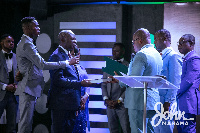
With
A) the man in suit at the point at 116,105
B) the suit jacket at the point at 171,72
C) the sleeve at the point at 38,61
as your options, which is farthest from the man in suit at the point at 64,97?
the suit jacket at the point at 171,72

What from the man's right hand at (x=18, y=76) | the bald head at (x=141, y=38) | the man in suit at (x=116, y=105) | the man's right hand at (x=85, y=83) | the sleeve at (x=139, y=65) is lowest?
the man in suit at (x=116, y=105)

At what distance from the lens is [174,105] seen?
204 inches

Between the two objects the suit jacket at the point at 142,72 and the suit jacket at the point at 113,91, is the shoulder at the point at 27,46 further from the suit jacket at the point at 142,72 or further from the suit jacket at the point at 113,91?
the suit jacket at the point at 113,91

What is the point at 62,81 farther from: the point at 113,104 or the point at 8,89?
the point at 8,89

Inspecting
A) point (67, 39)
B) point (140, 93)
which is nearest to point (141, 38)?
point (140, 93)

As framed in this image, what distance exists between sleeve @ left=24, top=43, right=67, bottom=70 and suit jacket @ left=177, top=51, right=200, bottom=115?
6.55 ft

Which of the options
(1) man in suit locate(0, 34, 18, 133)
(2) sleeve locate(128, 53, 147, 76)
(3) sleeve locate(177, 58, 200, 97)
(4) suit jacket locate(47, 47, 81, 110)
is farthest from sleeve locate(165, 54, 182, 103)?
(1) man in suit locate(0, 34, 18, 133)

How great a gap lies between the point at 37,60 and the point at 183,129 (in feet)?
8.55

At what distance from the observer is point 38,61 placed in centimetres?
480

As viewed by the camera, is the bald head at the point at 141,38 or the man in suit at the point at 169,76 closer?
the bald head at the point at 141,38

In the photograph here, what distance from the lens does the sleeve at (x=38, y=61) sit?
15.7 ft

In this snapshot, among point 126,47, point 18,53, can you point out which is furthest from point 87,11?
point 18,53

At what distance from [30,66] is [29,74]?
4.9 inches

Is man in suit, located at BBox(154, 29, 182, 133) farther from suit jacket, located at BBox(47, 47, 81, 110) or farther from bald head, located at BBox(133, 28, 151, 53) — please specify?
suit jacket, located at BBox(47, 47, 81, 110)
